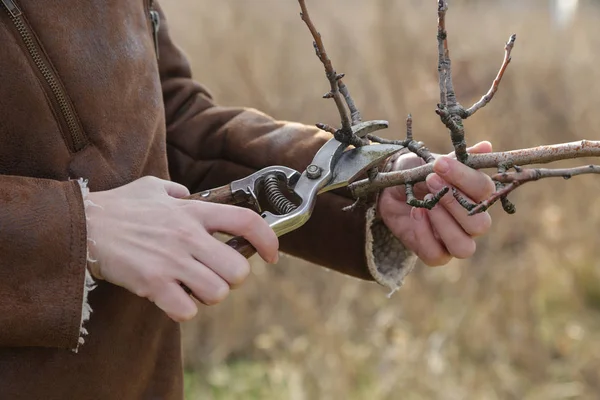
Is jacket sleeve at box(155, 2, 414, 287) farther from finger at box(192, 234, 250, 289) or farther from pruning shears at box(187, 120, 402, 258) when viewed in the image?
finger at box(192, 234, 250, 289)

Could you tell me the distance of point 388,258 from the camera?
146 cm

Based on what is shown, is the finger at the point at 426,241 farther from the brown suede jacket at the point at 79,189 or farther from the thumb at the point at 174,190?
the thumb at the point at 174,190

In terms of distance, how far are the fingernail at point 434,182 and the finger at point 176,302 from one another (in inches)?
17.5

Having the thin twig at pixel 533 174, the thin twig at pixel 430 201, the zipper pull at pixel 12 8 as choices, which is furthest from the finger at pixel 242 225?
the zipper pull at pixel 12 8

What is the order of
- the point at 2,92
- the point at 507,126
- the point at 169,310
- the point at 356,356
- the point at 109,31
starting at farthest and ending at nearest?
the point at 507,126 → the point at 356,356 → the point at 109,31 → the point at 2,92 → the point at 169,310

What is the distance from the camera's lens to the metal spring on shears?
115 centimetres

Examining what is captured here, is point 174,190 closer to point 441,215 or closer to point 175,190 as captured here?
point 175,190

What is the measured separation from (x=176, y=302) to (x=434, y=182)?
0.47 metres

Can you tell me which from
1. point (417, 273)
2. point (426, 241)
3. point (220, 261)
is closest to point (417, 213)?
point (426, 241)

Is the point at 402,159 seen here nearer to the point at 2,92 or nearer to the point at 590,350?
the point at 2,92

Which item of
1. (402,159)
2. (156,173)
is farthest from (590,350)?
(156,173)

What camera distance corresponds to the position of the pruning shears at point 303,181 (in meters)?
1.16

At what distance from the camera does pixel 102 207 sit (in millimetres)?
1038

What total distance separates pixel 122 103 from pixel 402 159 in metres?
0.51
